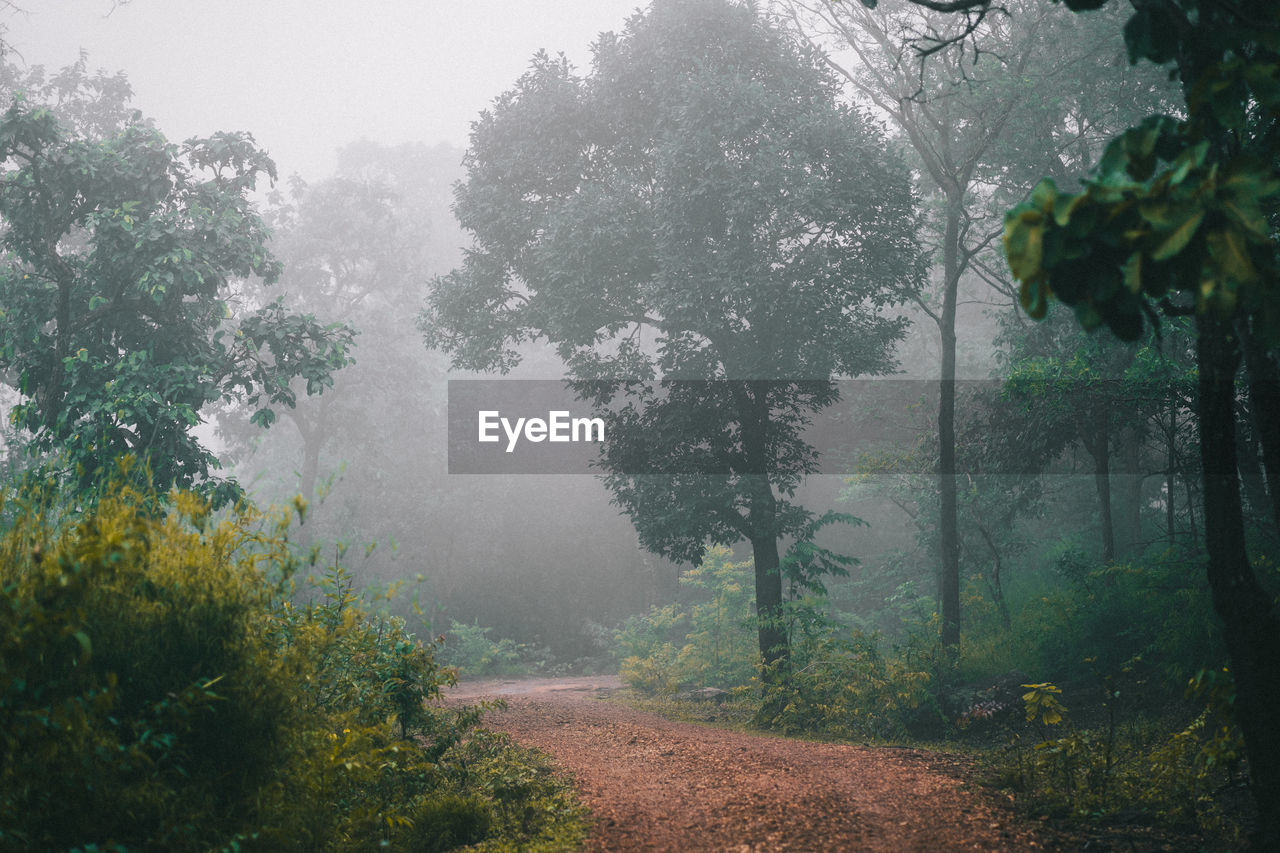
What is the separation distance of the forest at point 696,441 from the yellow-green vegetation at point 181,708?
0.08 feet

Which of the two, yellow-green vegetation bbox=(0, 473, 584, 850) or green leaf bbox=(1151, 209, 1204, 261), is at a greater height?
green leaf bbox=(1151, 209, 1204, 261)

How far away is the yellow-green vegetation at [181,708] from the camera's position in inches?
116

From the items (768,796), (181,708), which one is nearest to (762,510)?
(768,796)

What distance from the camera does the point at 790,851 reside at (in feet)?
14.3

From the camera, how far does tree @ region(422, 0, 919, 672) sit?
38.7ft

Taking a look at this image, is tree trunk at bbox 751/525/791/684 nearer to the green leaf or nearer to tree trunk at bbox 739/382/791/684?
tree trunk at bbox 739/382/791/684

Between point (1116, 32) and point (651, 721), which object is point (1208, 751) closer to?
point (651, 721)

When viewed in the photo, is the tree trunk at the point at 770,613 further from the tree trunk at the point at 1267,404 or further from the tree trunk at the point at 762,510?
the tree trunk at the point at 1267,404

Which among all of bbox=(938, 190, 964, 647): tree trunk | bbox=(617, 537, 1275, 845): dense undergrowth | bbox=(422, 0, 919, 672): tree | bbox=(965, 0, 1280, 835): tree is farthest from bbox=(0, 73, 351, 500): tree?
bbox=(965, 0, 1280, 835): tree

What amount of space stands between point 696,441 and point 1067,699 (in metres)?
6.52

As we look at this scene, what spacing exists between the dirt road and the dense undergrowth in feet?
2.01

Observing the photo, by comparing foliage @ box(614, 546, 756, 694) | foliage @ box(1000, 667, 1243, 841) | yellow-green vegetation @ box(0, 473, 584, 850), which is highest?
yellow-green vegetation @ box(0, 473, 584, 850)

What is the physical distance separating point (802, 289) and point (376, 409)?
82.3ft

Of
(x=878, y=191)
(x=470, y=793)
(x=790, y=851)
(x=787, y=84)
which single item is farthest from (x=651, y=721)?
(x=787, y=84)
